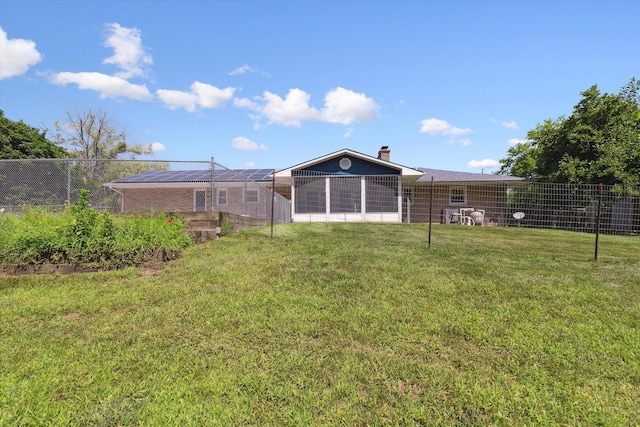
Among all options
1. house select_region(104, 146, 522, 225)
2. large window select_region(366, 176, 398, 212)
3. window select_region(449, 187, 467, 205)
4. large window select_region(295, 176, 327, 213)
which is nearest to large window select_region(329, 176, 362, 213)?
house select_region(104, 146, 522, 225)

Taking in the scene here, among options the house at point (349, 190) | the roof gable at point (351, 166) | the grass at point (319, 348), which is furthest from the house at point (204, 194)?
the grass at point (319, 348)

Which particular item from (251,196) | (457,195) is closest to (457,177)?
(457,195)

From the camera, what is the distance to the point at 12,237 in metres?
4.50

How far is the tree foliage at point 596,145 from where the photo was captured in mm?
14859

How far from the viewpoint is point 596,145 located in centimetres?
1588

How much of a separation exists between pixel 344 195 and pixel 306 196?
1.88 meters

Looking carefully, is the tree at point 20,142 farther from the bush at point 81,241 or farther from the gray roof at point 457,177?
the gray roof at point 457,177

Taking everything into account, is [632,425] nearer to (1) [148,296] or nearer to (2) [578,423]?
(2) [578,423]

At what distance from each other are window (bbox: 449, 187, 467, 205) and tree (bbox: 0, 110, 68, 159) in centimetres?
2681

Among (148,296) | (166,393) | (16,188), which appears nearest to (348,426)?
(166,393)

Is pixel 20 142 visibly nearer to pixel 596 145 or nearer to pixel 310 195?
pixel 310 195

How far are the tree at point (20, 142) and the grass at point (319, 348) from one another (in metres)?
23.7

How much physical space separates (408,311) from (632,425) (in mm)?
1671

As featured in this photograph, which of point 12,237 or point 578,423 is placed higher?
point 12,237
